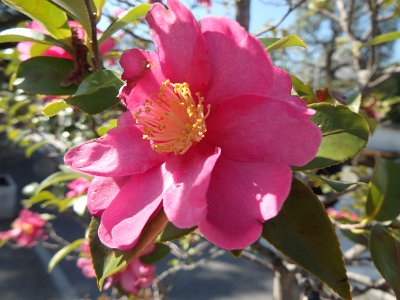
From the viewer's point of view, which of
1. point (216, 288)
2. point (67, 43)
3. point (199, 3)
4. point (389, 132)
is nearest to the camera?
point (67, 43)

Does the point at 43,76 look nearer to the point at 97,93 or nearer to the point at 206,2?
the point at 97,93

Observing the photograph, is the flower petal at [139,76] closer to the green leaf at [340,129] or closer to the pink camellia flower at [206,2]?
the green leaf at [340,129]

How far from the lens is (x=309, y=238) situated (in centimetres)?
43

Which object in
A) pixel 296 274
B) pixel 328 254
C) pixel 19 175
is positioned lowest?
pixel 19 175

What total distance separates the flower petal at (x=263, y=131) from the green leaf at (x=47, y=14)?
352 millimetres

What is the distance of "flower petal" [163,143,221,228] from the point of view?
37cm

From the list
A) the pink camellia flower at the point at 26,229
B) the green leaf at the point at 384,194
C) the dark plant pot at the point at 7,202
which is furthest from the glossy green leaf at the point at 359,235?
the dark plant pot at the point at 7,202

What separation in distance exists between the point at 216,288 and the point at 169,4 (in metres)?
3.36

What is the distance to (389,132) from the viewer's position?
40.1 ft

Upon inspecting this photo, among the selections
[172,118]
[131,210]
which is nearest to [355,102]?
[172,118]

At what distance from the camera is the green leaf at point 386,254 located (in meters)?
0.54

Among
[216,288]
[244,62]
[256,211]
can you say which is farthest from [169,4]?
[216,288]

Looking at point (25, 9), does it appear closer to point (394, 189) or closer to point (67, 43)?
point (67, 43)

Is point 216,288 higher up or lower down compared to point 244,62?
lower down
